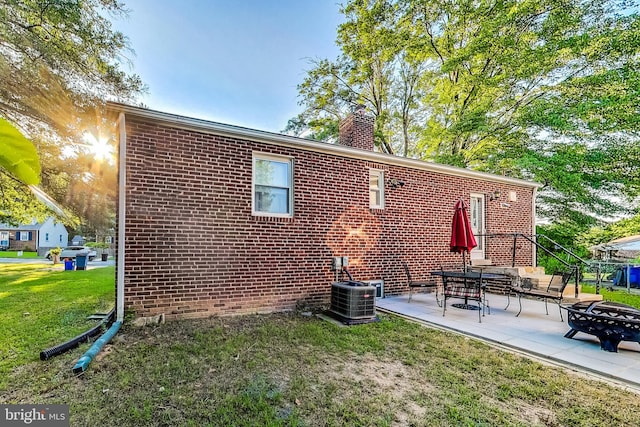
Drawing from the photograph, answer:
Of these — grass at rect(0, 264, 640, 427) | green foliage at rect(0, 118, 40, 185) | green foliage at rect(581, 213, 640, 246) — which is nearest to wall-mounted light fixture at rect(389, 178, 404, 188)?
grass at rect(0, 264, 640, 427)

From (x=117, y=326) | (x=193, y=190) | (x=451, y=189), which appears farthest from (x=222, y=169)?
(x=451, y=189)

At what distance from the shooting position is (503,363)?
425 centimetres

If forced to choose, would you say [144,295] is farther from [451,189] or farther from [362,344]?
[451,189]

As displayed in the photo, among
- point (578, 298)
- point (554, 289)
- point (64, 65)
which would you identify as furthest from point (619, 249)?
point (64, 65)

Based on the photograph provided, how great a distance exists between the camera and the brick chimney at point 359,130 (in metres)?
8.93

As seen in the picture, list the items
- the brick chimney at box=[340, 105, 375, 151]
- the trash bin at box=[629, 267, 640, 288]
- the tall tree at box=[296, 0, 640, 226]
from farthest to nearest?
the trash bin at box=[629, 267, 640, 288], the tall tree at box=[296, 0, 640, 226], the brick chimney at box=[340, 105, 375, 151]

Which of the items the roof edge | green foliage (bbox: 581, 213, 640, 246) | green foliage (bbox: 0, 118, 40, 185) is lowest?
green foliage (bbox: 581, 213, 640, 246)

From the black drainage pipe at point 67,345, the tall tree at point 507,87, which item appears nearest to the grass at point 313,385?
the black drainage pipe at point 67,345

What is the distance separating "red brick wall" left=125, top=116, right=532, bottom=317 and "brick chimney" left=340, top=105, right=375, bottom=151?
103cm

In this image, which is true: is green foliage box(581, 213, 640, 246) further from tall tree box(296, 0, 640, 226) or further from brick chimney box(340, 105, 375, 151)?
A: brick chimney box(340, 105, 375, 151)

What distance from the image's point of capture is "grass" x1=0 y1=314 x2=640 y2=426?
299 centimetres

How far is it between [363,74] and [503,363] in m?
18.3

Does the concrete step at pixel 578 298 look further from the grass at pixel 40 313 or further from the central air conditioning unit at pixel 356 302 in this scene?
the grass at pixel 40 313

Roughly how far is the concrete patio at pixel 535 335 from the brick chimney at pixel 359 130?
14.1 ft
